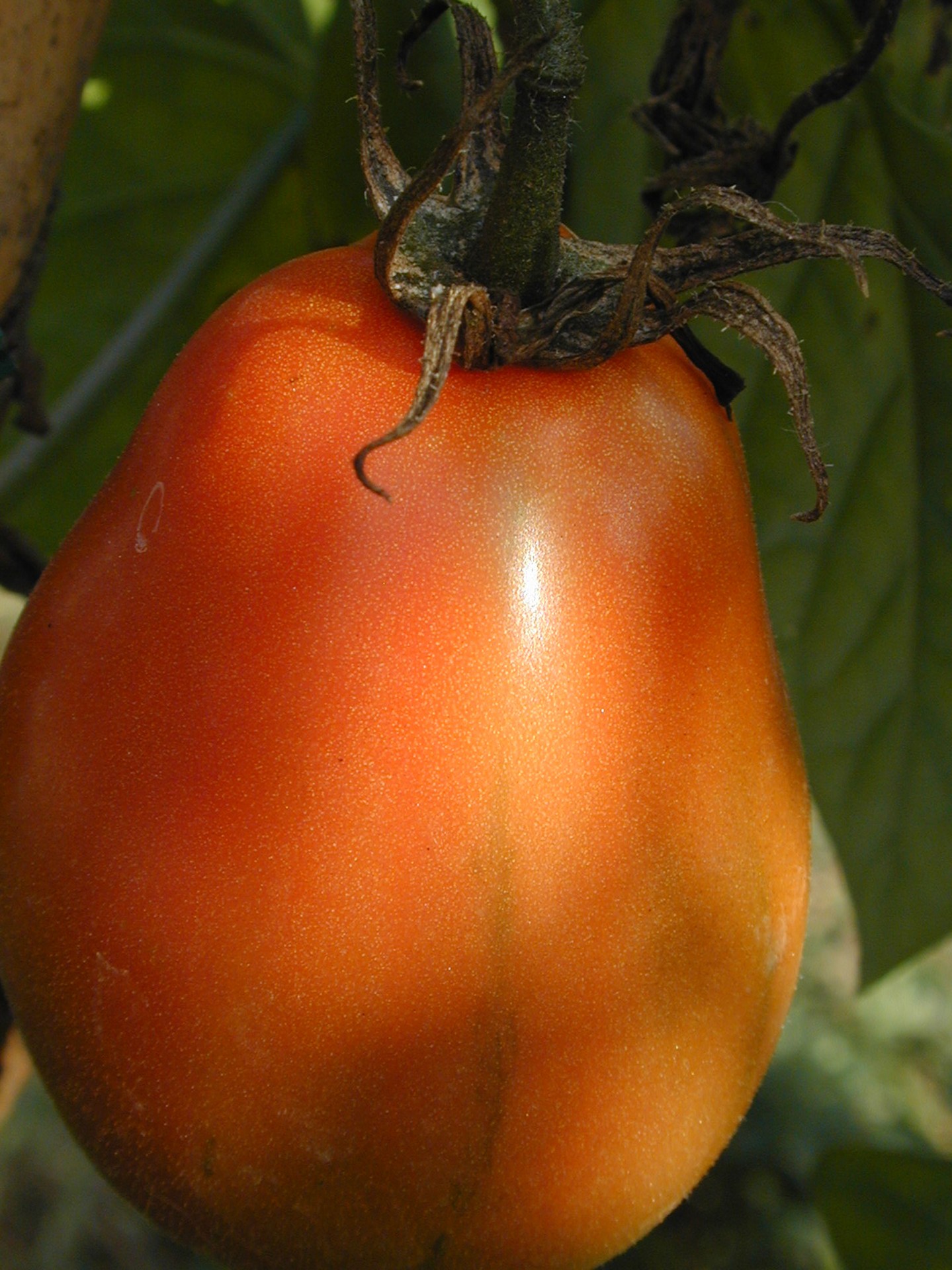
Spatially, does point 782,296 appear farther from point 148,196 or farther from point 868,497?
point 148,196

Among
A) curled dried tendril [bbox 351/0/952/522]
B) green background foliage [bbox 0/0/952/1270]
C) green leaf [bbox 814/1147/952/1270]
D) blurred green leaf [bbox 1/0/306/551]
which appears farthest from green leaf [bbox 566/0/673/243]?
green leaf [bbox 814/1147/952/1270]

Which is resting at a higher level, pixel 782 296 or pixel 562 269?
pixel 562 269

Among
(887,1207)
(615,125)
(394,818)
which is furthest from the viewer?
(887,1207)

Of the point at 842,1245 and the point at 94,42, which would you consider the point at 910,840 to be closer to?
the point at 842,1245

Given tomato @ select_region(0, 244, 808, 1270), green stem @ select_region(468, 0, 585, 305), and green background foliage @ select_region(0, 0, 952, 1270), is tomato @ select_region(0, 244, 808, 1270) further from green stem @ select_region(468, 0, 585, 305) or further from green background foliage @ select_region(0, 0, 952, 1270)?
green background foliage @ select_region(0, 0, 952, 1270)

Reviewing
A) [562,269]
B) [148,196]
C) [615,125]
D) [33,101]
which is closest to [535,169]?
[562,269]

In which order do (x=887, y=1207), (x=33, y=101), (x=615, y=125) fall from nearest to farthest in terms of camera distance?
1. (x=33, y=101)
2. (x=615, y=125)
3. (x=887, y=1207)
